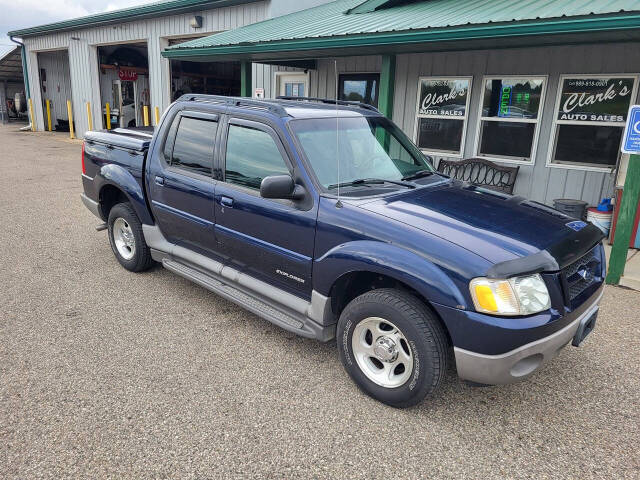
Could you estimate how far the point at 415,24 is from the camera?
686cm

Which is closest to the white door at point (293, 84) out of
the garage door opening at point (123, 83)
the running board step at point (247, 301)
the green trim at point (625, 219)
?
the green trim at point (625, 219)

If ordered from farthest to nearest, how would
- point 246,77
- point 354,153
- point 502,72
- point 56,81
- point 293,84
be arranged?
point 56,81
point 293,84
point 246,77
point 502,72
point 354,153

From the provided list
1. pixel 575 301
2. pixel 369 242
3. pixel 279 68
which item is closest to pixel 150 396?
pixel 369 242

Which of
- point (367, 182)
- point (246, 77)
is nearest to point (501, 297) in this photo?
point (367, 182)

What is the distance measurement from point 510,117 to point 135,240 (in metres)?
A: 6.39

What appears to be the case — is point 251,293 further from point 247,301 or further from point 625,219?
point 625,219

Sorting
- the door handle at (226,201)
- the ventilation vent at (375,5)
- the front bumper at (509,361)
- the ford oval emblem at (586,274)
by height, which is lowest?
the front bumper at (509,361)

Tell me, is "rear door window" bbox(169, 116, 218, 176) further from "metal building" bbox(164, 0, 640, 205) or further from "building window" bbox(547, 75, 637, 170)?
"building window" bbox(547, 75, 637, 170)

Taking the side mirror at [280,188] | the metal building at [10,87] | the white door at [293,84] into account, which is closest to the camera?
the side mirror at [280,188]

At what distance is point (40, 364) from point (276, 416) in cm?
186

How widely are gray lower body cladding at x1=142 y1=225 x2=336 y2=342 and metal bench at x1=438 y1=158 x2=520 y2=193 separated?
5109mm

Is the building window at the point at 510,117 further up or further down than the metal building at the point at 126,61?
further down

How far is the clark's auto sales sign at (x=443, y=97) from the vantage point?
27.7 feet

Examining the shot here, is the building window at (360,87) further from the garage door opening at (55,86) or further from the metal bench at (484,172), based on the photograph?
the garage door opening at (55,86)
